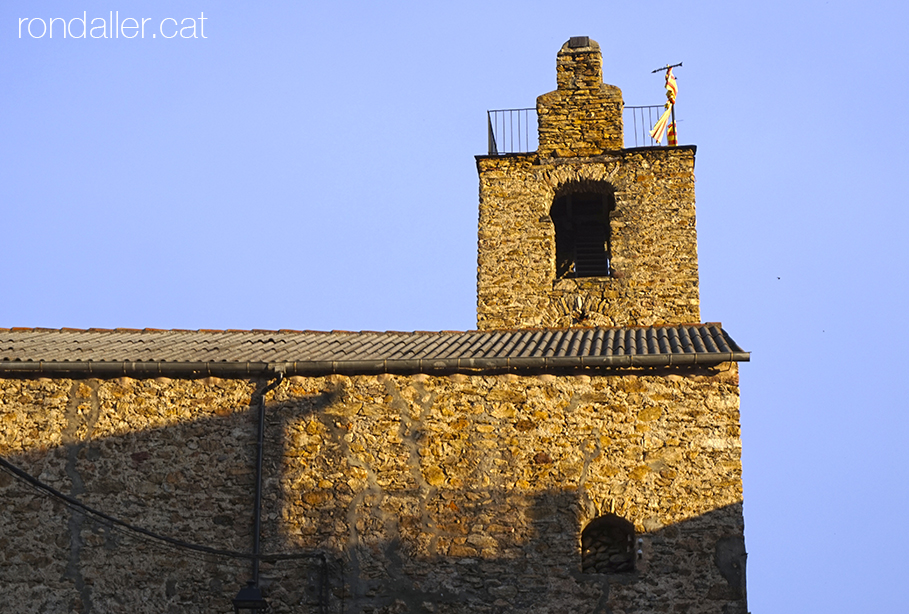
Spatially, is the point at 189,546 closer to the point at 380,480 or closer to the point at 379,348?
the point at 380,480

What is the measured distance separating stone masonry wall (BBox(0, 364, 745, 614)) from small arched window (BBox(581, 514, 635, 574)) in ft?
0.54

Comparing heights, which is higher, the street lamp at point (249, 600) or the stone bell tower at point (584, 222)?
the stone bell tower at point (584, 222)

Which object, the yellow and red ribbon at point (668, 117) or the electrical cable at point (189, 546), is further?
the yellow and red ribbon at point (668, 117)

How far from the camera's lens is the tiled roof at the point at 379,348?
34.8 ft

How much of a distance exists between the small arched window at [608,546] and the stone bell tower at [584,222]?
4883 mm

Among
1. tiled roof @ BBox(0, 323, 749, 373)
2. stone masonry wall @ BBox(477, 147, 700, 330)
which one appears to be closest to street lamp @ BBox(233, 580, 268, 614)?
tiled roof @ BBox(0, 323, 749, 373)

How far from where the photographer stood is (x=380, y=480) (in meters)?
10.5

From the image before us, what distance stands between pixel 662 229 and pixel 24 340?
8.25 metres

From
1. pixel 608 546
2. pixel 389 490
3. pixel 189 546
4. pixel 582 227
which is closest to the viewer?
pixel 189 546

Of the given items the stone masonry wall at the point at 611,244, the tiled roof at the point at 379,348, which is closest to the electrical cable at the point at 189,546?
the tiled roof at the point at 379,348

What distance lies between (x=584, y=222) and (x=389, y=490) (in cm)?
709

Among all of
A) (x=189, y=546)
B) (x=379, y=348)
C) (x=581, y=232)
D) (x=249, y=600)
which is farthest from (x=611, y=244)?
(x=249, y=600)

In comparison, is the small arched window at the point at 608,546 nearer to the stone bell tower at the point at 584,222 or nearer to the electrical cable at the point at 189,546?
the electrical cable at the point at 189,546

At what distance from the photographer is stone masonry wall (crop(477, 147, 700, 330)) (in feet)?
49.3
